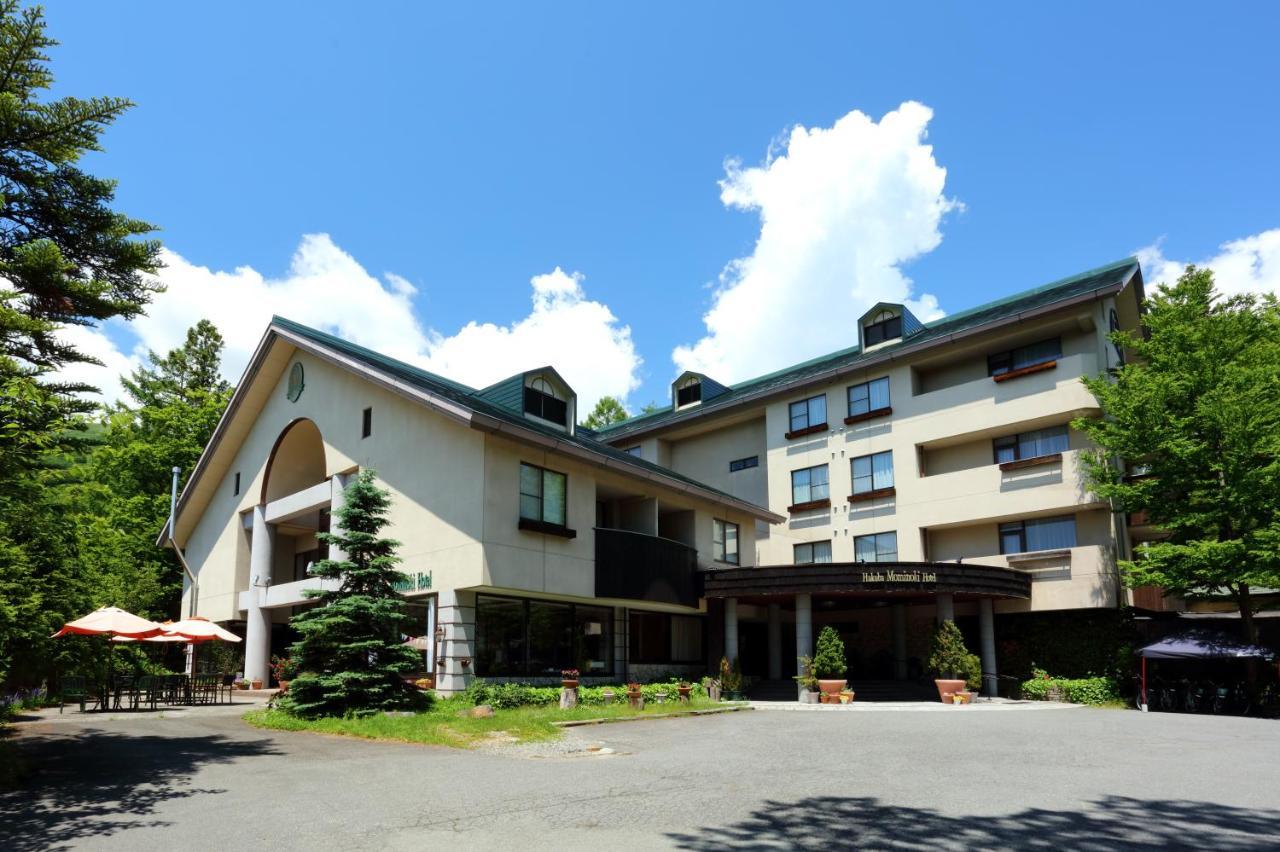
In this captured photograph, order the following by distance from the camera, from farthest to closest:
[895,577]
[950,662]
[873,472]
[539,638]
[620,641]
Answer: [873,472], [620,641], [895,577], [950,662], [539,638]

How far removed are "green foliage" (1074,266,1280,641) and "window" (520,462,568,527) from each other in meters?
16.8

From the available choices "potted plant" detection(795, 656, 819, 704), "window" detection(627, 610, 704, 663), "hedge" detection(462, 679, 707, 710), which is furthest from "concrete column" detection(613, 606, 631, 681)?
"potted plant" detection(795, 656, 819, 704)

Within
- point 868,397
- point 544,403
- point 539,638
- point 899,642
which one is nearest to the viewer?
point 539,638

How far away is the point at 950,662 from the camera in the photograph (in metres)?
26.3

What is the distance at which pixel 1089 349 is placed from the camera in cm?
3041

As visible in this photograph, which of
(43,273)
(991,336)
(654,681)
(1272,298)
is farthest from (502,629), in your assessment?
(1272,298)

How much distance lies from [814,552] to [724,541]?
565cm

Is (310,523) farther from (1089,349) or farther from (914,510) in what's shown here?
(1089,349)

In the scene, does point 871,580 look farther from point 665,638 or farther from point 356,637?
point 356,637

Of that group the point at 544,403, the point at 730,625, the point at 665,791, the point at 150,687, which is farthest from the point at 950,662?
the point at 150,687

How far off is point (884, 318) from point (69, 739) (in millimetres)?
31240

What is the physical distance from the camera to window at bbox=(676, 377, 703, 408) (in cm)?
4228

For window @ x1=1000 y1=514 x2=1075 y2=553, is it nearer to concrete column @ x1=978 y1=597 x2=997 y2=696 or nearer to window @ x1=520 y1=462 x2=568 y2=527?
concrete column @ x1=978 y1=597 x2=997 y2=696

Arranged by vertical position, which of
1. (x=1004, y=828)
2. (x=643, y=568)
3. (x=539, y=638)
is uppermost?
(x=643, y=568)
